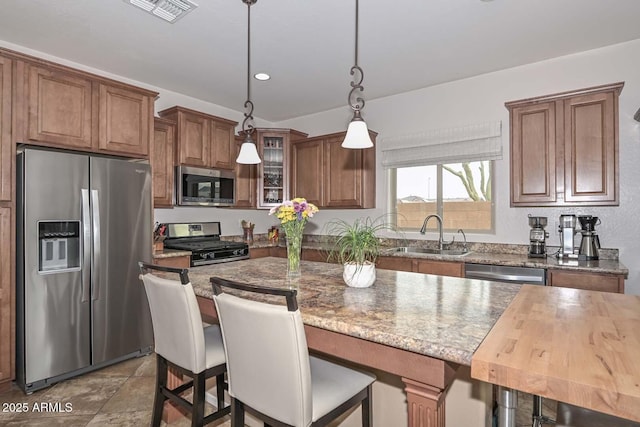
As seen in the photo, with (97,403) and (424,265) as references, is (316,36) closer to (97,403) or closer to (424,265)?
(424,265)

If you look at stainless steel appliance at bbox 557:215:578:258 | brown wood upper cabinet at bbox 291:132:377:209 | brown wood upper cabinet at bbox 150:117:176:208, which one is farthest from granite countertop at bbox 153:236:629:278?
brown wood upper cabinet at bbox 291:132:377:209

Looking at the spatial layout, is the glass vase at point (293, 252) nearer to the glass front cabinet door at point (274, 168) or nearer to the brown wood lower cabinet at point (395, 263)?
the brown wood lower cabinet at point (395, 263)

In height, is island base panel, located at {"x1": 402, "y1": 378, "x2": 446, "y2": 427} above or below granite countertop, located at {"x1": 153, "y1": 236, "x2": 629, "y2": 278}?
below

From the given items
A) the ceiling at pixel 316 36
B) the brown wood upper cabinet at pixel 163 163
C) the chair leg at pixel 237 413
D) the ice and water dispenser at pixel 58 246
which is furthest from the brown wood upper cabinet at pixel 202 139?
the chair leg at pixel 237 413

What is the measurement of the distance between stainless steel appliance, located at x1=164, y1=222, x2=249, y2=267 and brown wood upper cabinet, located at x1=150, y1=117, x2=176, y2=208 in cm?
40

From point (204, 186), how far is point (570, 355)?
3.67 metres

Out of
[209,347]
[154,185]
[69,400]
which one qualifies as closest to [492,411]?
[209,347]

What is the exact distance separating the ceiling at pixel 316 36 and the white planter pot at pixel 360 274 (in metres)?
1.74

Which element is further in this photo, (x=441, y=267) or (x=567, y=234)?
(x=441, y=267)

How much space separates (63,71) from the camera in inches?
106

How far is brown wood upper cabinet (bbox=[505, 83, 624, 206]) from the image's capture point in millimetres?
2719

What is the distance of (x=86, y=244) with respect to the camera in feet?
8.87

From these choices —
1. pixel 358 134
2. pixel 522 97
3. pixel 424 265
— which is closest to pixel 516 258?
pixel 424 265

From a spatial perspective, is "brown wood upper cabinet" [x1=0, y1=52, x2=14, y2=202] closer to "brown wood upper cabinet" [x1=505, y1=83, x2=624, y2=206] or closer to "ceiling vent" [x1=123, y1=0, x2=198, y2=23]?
Answer: "ceiling vent" [x1=123, y1=0, x2=198, y2=23]
